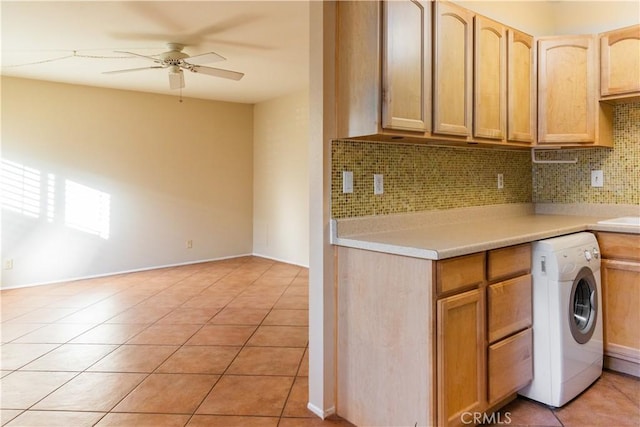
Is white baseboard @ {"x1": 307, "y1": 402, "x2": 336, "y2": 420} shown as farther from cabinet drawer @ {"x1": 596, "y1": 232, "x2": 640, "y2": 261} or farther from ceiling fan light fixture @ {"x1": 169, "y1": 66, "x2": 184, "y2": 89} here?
ceiling fan light fixture @ {"x1": 169, "y1": 66, "x2": 184, "y2": 89}

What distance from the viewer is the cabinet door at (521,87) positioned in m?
2.69

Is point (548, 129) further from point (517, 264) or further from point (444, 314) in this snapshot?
point (444, 314)

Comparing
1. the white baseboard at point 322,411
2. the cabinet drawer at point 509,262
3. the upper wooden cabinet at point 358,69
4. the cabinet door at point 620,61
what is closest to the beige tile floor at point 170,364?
the white baseboard at point 322,411

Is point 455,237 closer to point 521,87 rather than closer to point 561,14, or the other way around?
point 521,87

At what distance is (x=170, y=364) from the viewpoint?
271cm

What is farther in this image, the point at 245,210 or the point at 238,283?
the point at 245,210

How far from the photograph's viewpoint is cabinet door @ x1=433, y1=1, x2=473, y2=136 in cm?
215

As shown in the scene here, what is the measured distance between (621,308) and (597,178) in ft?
3.59

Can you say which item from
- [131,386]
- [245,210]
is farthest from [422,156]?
[245,210]

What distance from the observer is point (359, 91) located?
194cm

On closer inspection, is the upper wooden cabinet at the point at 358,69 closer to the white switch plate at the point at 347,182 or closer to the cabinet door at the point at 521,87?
the white switch plate at the point at 347,182

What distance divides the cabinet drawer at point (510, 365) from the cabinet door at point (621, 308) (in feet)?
2.55

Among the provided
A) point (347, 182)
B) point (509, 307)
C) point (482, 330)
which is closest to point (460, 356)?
point (482, 330)

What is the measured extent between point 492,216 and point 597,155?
982mm
